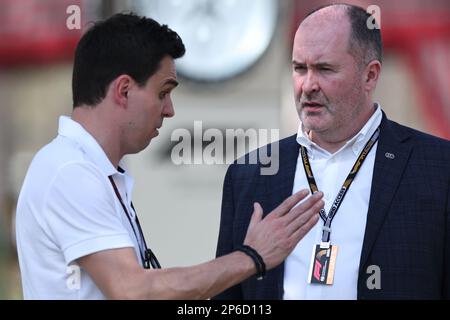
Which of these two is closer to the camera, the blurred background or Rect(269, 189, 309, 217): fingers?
Rect(269, 189, 309, 217): fingers

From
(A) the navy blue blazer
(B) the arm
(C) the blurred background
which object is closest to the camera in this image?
(B) the arm

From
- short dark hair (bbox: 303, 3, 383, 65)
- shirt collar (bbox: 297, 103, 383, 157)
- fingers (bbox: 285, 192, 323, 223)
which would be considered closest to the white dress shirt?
shirt collar (bbox: 297, 103, 383, 157)

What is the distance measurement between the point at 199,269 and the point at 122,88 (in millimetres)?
617

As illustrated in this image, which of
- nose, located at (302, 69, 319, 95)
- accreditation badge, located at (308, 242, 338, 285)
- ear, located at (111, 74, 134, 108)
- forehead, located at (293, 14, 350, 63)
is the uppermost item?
forehead, located at (293, 14, 350, 63)

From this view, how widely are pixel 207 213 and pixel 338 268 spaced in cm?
312

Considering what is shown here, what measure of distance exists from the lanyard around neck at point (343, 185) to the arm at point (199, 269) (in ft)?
2.33

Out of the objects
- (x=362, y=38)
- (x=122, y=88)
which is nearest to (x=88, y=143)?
(x=122, y=88)

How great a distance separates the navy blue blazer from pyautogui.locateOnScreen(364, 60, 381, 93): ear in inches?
6.6

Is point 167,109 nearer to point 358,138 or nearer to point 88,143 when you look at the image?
point 88,143

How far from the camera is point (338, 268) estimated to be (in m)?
3.29

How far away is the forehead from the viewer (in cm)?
352

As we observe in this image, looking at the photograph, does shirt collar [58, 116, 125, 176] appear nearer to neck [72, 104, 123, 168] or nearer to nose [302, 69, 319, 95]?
neck [72, 104, 123, 168]
